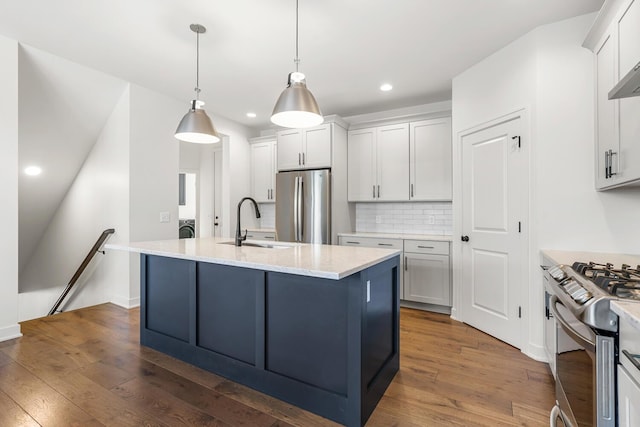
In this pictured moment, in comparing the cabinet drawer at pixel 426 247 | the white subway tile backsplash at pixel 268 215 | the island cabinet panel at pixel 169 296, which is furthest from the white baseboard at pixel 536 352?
the white subway tile backsplash at pixel 268 215

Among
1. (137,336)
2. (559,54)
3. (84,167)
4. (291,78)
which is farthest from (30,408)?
(559,54)

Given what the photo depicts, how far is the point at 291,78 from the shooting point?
83.7 inches

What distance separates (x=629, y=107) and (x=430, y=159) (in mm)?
2203

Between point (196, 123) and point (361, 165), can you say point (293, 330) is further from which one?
point (361, 165)

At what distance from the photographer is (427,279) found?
3.66 meters

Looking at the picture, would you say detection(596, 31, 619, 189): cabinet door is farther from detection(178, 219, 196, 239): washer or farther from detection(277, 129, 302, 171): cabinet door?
detection(178, 219, 196, 239): washer

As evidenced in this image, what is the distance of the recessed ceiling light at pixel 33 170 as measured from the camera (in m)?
3.90

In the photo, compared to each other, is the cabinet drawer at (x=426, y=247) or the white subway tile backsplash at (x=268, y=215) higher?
the white subway tile backsplash at (x=268, y=215)

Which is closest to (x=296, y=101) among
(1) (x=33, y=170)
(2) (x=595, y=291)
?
(2) (x=595, y=291)

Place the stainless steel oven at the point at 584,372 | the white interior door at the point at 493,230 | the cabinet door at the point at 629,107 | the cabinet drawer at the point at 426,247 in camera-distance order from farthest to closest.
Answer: the cabinet drawer at the point at 426,247 < the white interior door at the point at 493,230 < the cabinet door at the point at 629,107 < the stainless steel oven at the point at 584,372

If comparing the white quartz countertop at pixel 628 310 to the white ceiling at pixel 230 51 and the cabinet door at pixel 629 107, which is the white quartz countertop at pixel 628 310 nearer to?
the cabinet door at pixel 629 107

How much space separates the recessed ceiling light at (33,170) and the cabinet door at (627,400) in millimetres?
5510

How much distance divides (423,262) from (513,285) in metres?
1.05

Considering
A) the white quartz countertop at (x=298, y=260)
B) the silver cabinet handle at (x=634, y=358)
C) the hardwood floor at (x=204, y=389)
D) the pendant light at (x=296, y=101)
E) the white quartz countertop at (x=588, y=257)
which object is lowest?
the hardwood floor at (x=204, y=389)
